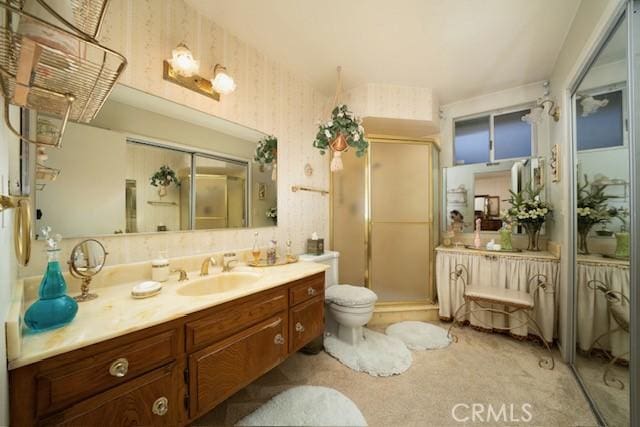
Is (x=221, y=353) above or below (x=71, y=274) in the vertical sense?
below

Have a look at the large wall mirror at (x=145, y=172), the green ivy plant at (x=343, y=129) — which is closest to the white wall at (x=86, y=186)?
the large wall mirror at (x=145, y=172)

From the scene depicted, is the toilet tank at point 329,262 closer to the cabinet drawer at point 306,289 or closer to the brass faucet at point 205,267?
the cabinet drawer at point 306,289

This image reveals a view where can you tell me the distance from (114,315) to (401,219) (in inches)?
100

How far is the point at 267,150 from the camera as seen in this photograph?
2033 millimetres

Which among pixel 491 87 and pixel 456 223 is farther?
pixel 456 223

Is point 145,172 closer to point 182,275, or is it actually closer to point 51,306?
point 182,275

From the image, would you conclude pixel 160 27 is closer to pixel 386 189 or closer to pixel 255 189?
pixel 255 189

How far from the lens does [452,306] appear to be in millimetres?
2482

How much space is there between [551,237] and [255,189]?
2904 millimetres

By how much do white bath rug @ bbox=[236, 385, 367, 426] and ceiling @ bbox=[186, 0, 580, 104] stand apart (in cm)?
230

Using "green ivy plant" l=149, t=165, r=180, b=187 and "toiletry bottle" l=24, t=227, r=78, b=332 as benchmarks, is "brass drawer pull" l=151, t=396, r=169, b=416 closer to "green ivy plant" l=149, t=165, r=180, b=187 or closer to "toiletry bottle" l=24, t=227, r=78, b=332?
"toiletry bottle" l=24, t=227, r=78, b=332

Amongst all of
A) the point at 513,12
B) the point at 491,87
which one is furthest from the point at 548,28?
the point at 491,87

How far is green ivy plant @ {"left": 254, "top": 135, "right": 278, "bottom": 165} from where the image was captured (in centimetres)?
198

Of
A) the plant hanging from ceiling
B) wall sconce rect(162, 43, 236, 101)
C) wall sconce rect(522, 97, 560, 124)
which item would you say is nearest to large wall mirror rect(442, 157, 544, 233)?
wall sconce rect(522, 97, 560, 124)
